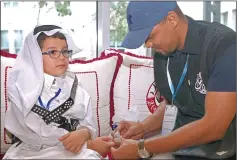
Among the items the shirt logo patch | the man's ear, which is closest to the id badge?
the shirt logo patch

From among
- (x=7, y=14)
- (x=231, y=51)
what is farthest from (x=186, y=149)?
(x=7, y=14)

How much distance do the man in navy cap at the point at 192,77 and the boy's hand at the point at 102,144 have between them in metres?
0.05

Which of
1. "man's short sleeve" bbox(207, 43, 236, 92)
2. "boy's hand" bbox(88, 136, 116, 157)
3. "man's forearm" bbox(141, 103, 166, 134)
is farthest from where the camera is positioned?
"man's forearm" bbox(141, 103, 166, 134)

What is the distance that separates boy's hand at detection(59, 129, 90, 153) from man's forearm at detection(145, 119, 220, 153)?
215mm

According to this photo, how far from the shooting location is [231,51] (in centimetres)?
68

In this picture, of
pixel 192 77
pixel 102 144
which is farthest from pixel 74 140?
pixel 192 77

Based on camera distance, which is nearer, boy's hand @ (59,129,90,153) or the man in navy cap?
the man in navy cap

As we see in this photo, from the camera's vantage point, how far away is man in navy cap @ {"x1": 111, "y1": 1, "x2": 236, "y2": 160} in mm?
679

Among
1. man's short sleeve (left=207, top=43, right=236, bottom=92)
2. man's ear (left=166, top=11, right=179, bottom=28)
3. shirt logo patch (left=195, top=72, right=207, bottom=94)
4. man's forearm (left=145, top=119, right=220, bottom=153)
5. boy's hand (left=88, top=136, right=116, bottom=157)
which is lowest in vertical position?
boy's hand (left=88, top=136, right=116, bottom=157)

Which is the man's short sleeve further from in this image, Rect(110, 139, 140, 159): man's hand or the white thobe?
the white thobe

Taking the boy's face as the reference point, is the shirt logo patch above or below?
below

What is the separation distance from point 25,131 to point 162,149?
1.21 ft

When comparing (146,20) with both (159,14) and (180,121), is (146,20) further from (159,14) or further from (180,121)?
(180,121)

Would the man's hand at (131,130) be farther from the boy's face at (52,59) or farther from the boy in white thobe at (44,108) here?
the boy's face at (52,59)
